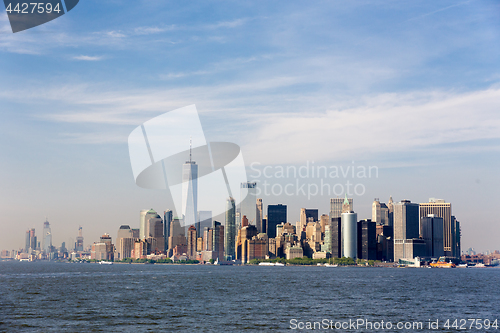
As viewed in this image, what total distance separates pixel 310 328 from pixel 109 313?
25.2m

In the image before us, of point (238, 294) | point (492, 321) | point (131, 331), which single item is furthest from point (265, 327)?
point (238, 294)

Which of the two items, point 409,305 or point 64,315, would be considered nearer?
point 64,315

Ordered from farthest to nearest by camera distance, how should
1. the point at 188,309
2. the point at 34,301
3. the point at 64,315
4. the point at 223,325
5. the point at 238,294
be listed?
1. the point at 238,294
2. the point at 34,301
3. the point at 188,309
4. the point at 64,315
5. the point at 223,325

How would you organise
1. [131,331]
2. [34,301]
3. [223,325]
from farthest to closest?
[34,301], [223,325], [131,331]

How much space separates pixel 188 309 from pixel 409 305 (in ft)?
109

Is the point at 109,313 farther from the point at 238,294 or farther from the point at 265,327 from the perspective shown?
the point at 238,294

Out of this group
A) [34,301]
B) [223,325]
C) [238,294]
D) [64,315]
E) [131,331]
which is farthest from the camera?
[238,294]

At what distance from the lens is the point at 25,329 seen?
51.0m

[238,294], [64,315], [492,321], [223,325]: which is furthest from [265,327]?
[238,294]

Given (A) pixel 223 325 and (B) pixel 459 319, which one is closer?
(A) pixel 223 325

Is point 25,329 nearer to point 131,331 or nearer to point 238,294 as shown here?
point 131,331

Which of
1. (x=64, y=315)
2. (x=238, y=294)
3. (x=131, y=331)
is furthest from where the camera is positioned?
(x=238, y=294)

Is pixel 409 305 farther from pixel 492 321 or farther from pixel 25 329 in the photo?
pixel 25 329

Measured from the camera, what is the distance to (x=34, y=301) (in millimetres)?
75750
